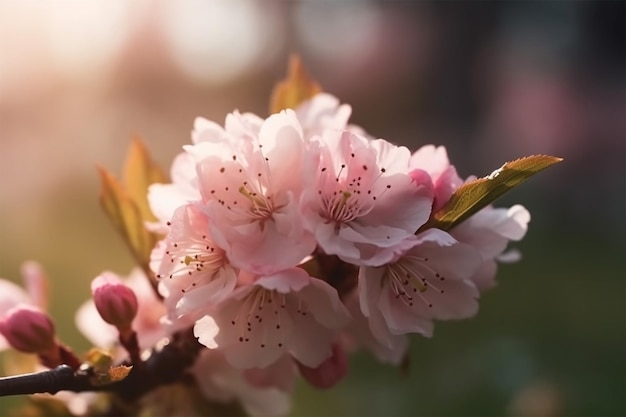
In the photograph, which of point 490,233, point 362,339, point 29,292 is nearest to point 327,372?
point 362,339

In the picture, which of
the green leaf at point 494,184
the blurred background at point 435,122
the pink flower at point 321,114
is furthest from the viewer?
the blurred background at point 435,122

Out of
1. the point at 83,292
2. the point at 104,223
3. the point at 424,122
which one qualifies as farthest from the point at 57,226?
the point at 424,122

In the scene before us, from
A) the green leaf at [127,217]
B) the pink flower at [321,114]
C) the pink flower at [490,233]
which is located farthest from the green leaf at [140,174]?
the pink flower at [490,233]

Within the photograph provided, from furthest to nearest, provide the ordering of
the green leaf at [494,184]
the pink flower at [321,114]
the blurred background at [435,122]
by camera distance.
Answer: the blurred background at [435,122]
the pink flower at [321,114]
the green leaf at [494,184]

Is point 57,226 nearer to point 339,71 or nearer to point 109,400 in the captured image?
point 339,71

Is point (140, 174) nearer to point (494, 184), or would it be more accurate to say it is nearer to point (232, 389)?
point (232, 389)

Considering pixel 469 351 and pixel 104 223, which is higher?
pixel 469 351

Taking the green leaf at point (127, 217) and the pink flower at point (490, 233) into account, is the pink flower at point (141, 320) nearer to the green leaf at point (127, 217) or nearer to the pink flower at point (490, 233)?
the green leaf at point (127, 217)
